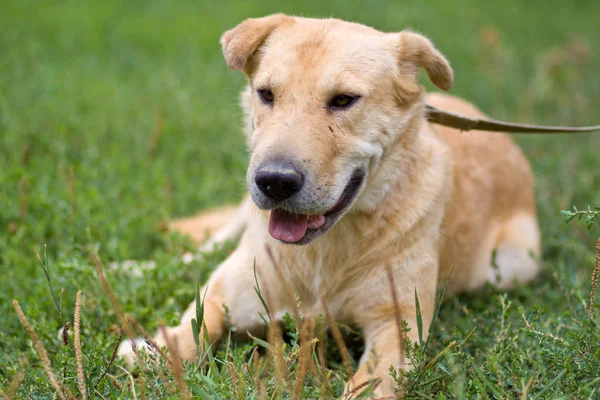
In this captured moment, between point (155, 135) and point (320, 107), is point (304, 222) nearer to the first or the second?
point (320, 107)

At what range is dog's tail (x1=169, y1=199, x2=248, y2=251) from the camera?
4.81 metres

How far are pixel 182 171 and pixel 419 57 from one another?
2771 millimetres

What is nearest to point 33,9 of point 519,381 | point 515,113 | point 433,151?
point 515,113

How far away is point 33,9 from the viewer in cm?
818

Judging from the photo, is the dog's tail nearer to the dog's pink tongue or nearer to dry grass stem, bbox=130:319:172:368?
the dog's pink tongue

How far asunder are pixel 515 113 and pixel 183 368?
561 centimetres

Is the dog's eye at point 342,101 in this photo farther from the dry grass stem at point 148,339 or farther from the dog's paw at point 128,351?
the dog's paw at point 128,351

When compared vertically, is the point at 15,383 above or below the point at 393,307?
above

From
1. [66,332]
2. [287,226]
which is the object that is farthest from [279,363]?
[66,332]

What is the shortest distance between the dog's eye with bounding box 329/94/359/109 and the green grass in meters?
0.86

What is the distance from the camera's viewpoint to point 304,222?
10.4 ft

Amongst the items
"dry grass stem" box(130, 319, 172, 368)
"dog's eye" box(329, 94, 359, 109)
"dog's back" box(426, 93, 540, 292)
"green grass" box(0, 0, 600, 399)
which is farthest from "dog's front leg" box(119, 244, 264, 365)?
"dog's back" box(426, 93, 540, 292)

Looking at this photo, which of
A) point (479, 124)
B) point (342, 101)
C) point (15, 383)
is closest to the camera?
point (15, 383)

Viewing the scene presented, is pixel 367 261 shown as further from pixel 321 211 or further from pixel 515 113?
pixel 515 113
